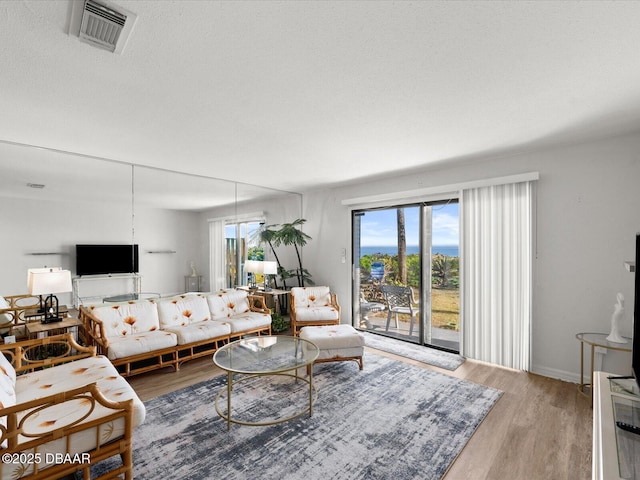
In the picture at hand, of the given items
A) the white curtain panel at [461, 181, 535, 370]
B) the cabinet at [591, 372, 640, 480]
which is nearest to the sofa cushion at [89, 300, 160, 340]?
the white curtain panel at [461, 181, 535, 370]

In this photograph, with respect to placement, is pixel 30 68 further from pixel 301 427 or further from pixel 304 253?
pixel 304 253

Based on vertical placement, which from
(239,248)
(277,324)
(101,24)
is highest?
(101,24)

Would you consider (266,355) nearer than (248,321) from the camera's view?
Yes

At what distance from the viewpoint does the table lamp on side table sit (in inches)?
115

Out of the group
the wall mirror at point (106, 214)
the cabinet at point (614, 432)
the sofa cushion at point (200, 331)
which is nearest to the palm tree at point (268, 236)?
the wall mirror at point (106, 214)

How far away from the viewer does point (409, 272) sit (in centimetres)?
444

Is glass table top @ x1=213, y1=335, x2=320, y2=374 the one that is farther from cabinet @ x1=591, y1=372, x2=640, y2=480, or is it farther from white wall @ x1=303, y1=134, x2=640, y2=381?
white wall @ x1=303, y1=134, x2=640, y2=381

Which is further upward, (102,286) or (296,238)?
(296,238)

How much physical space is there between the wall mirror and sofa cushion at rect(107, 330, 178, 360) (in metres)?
0.71

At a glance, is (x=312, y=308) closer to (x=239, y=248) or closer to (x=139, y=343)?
(x=239, y=248)

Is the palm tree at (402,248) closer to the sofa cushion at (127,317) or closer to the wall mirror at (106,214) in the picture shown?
the wall mirror at (106,214)

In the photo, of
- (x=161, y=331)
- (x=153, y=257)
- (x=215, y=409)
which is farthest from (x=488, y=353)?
(x=153, y=257)

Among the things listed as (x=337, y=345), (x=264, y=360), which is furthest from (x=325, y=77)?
(x=337, y=345)

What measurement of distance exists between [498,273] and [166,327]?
4.04 metres
